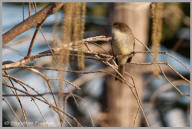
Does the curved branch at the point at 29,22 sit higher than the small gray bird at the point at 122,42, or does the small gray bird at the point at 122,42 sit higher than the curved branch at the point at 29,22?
the curved branch at the point at 29,22

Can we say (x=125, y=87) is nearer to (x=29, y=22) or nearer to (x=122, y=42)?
(x=122, y=42)

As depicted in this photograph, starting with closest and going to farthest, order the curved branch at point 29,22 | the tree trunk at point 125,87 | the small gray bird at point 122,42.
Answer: the curved branch at point 29,22 < the small gray bird at point 122,42 < the tree trunk at point 125,87

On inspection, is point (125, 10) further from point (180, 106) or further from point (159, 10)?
point (159, 10)

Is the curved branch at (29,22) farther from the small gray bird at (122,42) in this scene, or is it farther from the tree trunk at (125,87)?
the tree trunk at (125,87)

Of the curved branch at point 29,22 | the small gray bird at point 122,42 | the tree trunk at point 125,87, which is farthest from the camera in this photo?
the tree trunk at point 125,87

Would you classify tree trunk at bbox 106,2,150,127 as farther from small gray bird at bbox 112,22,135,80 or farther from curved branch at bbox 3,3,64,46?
curved branch at bbox 3,3,64,46

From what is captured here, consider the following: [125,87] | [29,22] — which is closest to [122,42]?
[29,22]

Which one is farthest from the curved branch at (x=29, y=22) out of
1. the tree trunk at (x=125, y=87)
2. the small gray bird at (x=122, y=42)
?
the tree trunk at (x=125, y=87)

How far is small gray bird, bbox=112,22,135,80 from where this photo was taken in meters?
2.59

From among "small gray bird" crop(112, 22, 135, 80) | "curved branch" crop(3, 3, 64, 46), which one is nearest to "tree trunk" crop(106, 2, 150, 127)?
"small gray bird" crop(112, 22, 135, 80)

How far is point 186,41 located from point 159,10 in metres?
4.73

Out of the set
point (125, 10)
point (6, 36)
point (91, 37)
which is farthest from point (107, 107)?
point (6, 36)

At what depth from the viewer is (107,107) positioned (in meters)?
5.37

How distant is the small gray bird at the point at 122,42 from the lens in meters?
2.59
